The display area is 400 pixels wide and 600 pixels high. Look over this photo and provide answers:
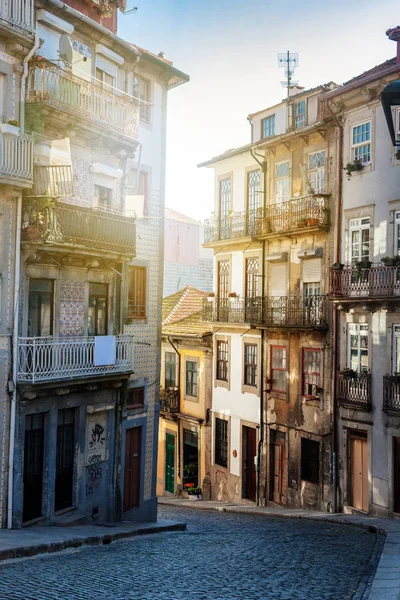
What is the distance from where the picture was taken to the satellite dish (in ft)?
58.4

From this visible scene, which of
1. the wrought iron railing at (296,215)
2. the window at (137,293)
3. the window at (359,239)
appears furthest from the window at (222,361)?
the window at (137,293)

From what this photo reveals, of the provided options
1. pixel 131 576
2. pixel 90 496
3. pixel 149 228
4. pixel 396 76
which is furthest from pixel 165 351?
pixel 131 576

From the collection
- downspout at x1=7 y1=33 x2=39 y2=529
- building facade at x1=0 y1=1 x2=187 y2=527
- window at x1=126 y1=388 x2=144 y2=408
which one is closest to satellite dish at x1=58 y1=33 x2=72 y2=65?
building facade at x1=0 y1=1 x2=187 y2=527

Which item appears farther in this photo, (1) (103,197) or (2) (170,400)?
(2) (170,400)

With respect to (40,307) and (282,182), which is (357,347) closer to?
(282,182)

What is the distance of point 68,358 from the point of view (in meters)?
17.5

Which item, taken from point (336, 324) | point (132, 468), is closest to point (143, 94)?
point (336, 324)

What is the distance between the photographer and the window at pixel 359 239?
22906 mm

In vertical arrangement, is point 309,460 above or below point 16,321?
below

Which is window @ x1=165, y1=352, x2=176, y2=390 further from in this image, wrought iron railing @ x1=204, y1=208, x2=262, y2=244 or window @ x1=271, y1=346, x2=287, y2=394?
window @ x1=271, y1=346, x2=287, y2=394

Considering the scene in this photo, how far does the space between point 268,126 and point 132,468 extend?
1522 cm

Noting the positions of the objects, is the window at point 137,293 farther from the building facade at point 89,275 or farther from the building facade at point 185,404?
the building facade at point 185,404

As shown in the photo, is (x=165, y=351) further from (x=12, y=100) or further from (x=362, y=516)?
(x=12, y=100)

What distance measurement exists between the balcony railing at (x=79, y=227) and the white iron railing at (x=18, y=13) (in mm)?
4086
